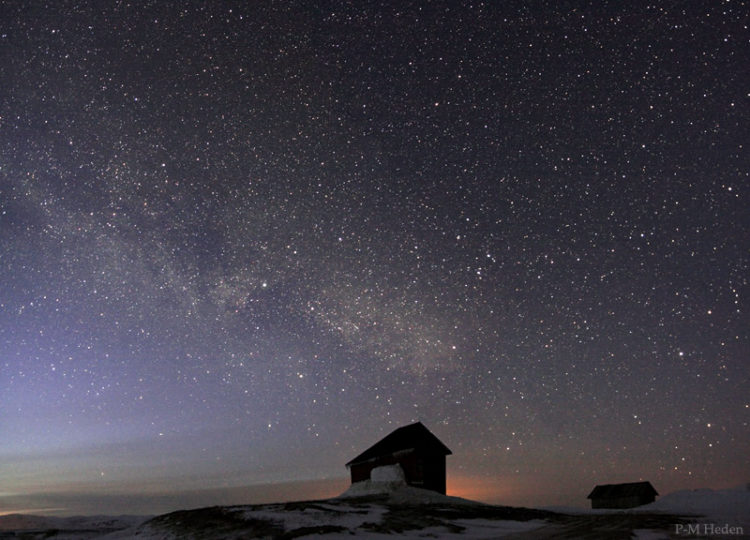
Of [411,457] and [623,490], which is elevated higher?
[411,457]

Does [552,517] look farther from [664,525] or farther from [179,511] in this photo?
[179,511]

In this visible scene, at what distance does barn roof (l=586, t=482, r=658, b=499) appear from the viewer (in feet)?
147

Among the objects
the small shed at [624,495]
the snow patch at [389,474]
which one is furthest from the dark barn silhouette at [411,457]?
the small shed at [624,495]

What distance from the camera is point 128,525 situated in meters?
29.2

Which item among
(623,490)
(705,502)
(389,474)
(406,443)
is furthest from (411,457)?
(623,490)

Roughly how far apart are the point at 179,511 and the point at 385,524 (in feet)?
34.6

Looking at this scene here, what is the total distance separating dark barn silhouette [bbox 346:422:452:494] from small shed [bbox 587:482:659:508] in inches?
600

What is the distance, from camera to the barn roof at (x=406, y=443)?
40.2 meters

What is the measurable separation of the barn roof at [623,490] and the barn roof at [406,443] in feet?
51.0

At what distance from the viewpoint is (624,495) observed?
4484 cm

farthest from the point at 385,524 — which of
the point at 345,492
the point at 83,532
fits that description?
the point at 345,492

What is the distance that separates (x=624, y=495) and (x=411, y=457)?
19615 millimetres

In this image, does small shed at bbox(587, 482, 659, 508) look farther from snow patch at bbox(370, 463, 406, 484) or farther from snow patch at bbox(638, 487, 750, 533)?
snow patch at bbox(370, 463, 406, 484)

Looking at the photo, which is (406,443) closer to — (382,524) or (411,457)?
(411,457)
